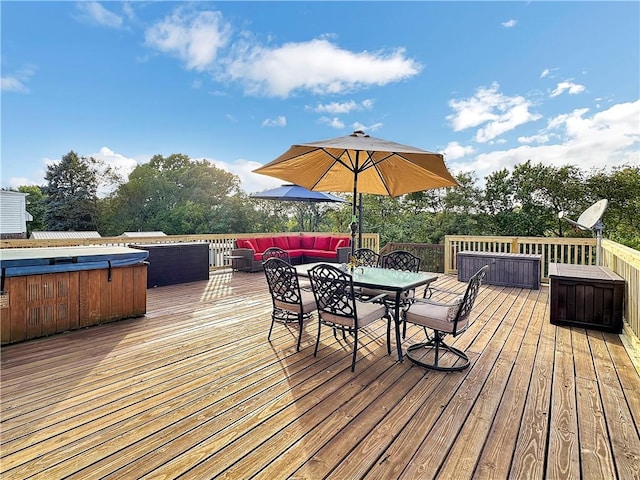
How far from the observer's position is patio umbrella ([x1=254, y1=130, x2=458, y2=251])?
3180 millimetres

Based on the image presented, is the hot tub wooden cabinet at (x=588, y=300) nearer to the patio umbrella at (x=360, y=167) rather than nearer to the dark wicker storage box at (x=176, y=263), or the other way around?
the patio umbrella at (x=360, y=167)

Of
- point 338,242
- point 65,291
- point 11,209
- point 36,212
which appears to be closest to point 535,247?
point 338,242

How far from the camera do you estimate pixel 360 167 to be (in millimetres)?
4008

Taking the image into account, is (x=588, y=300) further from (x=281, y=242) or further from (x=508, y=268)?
(x=281, y=242)

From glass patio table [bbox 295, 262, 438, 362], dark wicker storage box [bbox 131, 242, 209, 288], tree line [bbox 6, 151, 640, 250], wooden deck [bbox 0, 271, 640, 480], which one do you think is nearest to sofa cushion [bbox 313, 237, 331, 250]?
dark wicker storage box [bbox 131, 242, 209, 288]

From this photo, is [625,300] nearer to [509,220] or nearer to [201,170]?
[509,220]

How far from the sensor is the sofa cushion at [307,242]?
8984mm

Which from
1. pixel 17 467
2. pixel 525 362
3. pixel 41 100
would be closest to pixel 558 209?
pixel 525 362

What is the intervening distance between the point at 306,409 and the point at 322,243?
22.3 ft

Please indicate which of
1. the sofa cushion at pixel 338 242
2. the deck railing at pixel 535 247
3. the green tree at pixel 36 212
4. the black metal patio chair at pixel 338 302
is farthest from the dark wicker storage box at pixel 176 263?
the green tree at pixel 36 212

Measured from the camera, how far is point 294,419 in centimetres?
202

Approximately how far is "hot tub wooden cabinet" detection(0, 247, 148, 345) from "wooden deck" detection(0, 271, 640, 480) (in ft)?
0.75

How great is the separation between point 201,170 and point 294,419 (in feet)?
70.8

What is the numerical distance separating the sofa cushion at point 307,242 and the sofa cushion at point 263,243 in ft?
3.17
